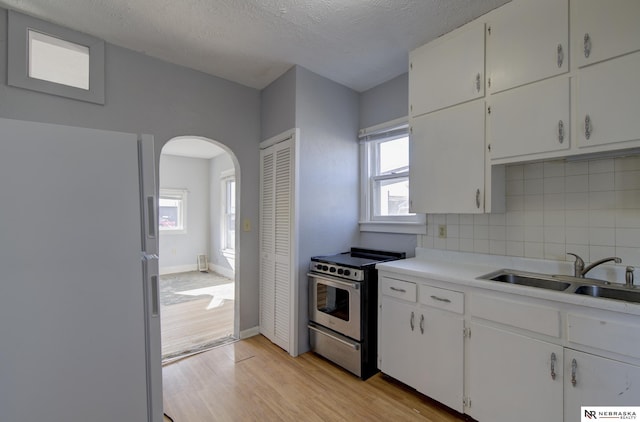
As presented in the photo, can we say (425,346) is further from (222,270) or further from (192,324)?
(222,270)

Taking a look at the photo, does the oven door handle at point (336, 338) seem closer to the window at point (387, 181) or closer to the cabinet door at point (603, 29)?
the window at point (387, 181)

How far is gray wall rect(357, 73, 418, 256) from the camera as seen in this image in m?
2.85

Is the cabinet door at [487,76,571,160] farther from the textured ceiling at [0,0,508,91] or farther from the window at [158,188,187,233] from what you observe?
the window at [158,188,187,233]

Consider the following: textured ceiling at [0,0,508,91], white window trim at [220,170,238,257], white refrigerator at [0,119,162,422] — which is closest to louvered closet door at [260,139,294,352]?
textured ceiling at [0,0,508,91]

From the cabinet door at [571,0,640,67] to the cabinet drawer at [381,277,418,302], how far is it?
65.9 inches

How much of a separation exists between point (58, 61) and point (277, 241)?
2.27m

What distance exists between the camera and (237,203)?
3.16 m

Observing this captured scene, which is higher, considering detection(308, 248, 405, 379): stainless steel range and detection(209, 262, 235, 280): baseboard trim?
detection(308, 248, 405, 379): stainless steel range

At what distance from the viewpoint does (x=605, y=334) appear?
138cm

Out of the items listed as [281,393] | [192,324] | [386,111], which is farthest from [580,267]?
[192,324]

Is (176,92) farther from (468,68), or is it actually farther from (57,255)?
(468,68)

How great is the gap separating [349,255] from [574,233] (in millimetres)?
1785

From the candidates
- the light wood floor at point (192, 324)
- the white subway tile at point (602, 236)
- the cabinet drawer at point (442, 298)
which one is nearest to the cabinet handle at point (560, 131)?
the white subway tile at point (602, 236)

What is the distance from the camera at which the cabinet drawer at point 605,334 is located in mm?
1313
